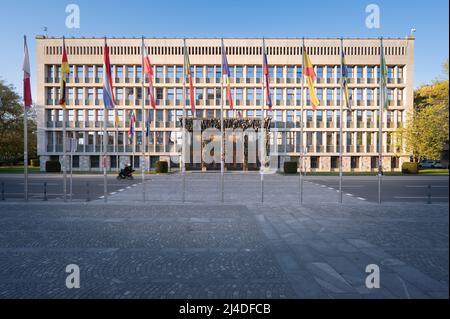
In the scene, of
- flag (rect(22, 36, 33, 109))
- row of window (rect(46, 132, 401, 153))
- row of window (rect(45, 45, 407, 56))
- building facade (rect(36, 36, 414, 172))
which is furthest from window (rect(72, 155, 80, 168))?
flag (rect(22, 36, 33, 109))

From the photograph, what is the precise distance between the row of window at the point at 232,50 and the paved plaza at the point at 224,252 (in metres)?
44.7

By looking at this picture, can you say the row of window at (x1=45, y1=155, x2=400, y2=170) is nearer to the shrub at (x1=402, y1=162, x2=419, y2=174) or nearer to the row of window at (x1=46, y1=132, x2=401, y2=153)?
the row of window at (x1=46, y1=132, x2=401, y2=153)

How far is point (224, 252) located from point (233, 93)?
1845 inches

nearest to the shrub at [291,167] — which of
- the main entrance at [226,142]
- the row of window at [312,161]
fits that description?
the main entrance at [226,142]

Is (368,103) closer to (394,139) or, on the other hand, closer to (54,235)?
(394,139)

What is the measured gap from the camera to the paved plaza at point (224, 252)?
4934 mm

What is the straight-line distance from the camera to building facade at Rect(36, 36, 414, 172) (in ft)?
166

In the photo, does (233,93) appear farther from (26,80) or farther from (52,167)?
(26,80)

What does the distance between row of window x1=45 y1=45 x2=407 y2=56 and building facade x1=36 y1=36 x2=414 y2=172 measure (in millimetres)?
182

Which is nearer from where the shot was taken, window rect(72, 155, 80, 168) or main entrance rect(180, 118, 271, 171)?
main entrance rect(180, 118, 271, 171)

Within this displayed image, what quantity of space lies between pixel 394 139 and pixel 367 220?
44.5 meters

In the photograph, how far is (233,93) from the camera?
168 ft

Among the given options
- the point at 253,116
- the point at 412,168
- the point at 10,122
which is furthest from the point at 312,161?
the point at 10,122

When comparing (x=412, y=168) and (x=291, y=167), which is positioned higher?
(x=291, y=167)
